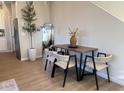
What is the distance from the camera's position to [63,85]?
322cm

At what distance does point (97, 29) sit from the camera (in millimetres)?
3750

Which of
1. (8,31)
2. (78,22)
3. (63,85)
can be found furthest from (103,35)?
(8,31)

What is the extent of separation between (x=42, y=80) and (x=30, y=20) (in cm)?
246

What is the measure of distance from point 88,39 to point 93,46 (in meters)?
0.26

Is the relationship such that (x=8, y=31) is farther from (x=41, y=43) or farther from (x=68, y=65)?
(x=68, y=65)

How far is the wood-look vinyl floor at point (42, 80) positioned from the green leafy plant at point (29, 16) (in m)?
1.38

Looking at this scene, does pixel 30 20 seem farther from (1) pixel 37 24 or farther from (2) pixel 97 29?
(2) pixel 97 29

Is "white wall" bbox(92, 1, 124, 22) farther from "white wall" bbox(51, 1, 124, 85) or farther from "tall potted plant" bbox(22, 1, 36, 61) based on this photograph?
"tall potted plant" bbox(22, 1, 36, 61)

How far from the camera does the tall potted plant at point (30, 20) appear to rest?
5.08 m

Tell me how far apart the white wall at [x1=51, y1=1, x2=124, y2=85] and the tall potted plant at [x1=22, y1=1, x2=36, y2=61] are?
1009 mm

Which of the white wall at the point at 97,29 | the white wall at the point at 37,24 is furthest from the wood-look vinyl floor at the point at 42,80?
the white wall at the point at 37,24

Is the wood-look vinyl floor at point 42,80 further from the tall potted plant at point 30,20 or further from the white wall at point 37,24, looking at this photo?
the white wall at point 37,24

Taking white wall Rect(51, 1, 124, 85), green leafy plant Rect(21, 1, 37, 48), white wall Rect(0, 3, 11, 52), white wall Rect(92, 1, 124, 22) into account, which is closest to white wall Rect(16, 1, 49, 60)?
green leafy plant Rect(21, 1, 37, 48)

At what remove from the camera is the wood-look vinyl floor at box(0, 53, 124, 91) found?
313 cm
